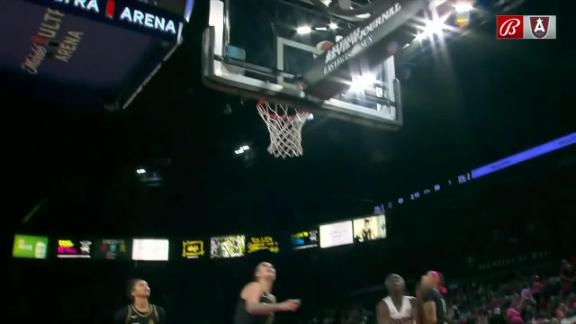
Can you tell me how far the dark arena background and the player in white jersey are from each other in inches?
79.7

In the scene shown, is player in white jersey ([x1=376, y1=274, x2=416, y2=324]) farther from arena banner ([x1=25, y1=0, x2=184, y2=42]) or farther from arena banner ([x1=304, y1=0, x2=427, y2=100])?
arena banner ([x1=25, y1=0, x2=184, y2=42])

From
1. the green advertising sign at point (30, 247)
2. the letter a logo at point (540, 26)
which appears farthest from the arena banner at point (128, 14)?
the green advertising sign at point (30, 247)

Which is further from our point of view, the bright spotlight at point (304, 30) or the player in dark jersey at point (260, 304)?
the bright spotlight at point (304, 30)

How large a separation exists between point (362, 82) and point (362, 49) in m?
1.12

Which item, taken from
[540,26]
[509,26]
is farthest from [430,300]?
[540,26]

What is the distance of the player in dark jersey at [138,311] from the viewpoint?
4691 mm

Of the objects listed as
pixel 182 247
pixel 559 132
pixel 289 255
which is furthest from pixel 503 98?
pixel 182 247

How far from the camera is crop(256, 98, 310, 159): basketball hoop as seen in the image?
689 centimetres

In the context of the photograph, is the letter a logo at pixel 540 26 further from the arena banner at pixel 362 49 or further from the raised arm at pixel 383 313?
the raised arm at pixel 383 313

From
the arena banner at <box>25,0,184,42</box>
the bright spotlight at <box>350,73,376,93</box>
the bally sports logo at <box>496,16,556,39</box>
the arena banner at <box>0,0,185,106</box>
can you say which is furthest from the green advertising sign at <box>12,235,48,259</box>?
the arena banner at <box>25,0,184,42</box>

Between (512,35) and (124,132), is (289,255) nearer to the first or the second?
(124,132)

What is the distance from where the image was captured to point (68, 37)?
14.0ft

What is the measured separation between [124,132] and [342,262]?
8.65 m

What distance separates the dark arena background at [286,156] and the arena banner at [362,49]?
0.9 inches
